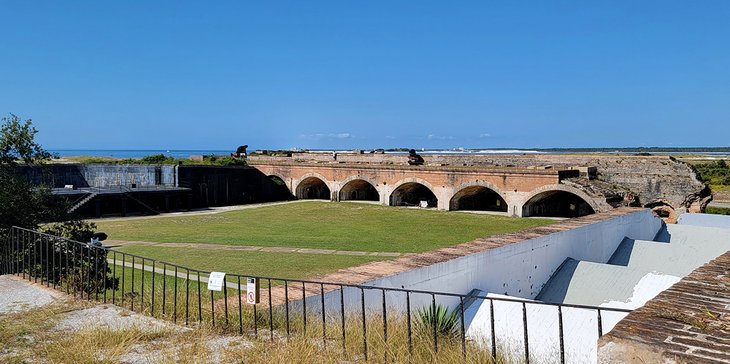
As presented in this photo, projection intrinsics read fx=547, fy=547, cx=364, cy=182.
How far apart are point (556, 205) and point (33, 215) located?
2542 centimetres

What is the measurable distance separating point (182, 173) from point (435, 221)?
54.9 feet

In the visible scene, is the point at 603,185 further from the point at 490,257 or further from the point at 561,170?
the point at 490,257

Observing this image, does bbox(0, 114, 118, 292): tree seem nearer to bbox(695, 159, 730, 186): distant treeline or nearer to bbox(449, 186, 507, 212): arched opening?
bbox(449, 186, 507, 212): arched opening

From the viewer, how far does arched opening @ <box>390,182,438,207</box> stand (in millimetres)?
33031

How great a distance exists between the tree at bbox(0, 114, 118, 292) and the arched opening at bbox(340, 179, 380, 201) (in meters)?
25.7

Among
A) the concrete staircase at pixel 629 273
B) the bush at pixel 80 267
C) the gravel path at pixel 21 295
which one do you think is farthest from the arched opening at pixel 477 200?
the gravel path at pixel 21 295

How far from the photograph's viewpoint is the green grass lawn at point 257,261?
13.2 meters

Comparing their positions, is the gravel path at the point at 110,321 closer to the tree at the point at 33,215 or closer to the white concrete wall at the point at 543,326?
the tree at the point at 33,215

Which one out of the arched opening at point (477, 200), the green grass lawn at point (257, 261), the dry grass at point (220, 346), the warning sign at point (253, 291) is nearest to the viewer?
the dry grass at point (220, 346)

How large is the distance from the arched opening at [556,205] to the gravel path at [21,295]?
76.0 ft

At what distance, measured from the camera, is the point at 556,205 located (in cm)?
2923

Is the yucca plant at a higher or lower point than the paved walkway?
higher

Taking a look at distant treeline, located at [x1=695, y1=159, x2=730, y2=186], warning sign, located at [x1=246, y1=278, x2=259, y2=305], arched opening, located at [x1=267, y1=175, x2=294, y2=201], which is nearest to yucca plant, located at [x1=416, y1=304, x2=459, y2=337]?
warning sign, located at [x1=246, y1=278, x2=259, y2=305]

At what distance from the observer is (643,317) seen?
3.48 metres
